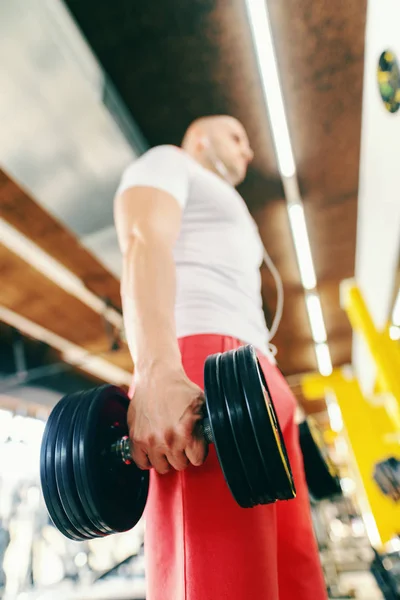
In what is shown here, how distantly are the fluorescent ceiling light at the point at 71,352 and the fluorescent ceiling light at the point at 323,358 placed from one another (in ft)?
9.07

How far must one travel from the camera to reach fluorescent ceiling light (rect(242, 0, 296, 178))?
1.70 m

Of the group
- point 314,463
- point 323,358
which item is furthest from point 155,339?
point 323,358

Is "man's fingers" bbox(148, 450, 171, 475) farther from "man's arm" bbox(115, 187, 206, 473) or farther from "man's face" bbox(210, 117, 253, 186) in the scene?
"man's face" bbox(210, 117, 253, 186)

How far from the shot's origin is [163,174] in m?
0.81

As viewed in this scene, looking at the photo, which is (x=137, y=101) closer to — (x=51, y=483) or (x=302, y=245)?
(x=302, y=245)

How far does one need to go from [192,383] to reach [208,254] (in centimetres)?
36

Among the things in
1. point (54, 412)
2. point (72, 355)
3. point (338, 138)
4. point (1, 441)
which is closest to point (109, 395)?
point (54, 412)

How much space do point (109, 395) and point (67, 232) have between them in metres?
2.10

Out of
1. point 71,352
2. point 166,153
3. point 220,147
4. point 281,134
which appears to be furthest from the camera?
point 71,352

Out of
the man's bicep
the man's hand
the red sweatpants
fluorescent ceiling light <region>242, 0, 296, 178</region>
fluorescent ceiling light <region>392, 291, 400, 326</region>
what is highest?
fluorescent ceiling light <region>242, 0, 296, 178</region>

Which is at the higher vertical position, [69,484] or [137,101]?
[137,101]

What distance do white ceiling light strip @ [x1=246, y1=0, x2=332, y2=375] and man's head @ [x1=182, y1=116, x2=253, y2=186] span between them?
646mm

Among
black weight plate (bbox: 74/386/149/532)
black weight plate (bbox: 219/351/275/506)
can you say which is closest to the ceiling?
black weight plate (bbox: 74/386/149/532)

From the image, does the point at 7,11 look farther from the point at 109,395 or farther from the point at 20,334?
the point at 20,334
